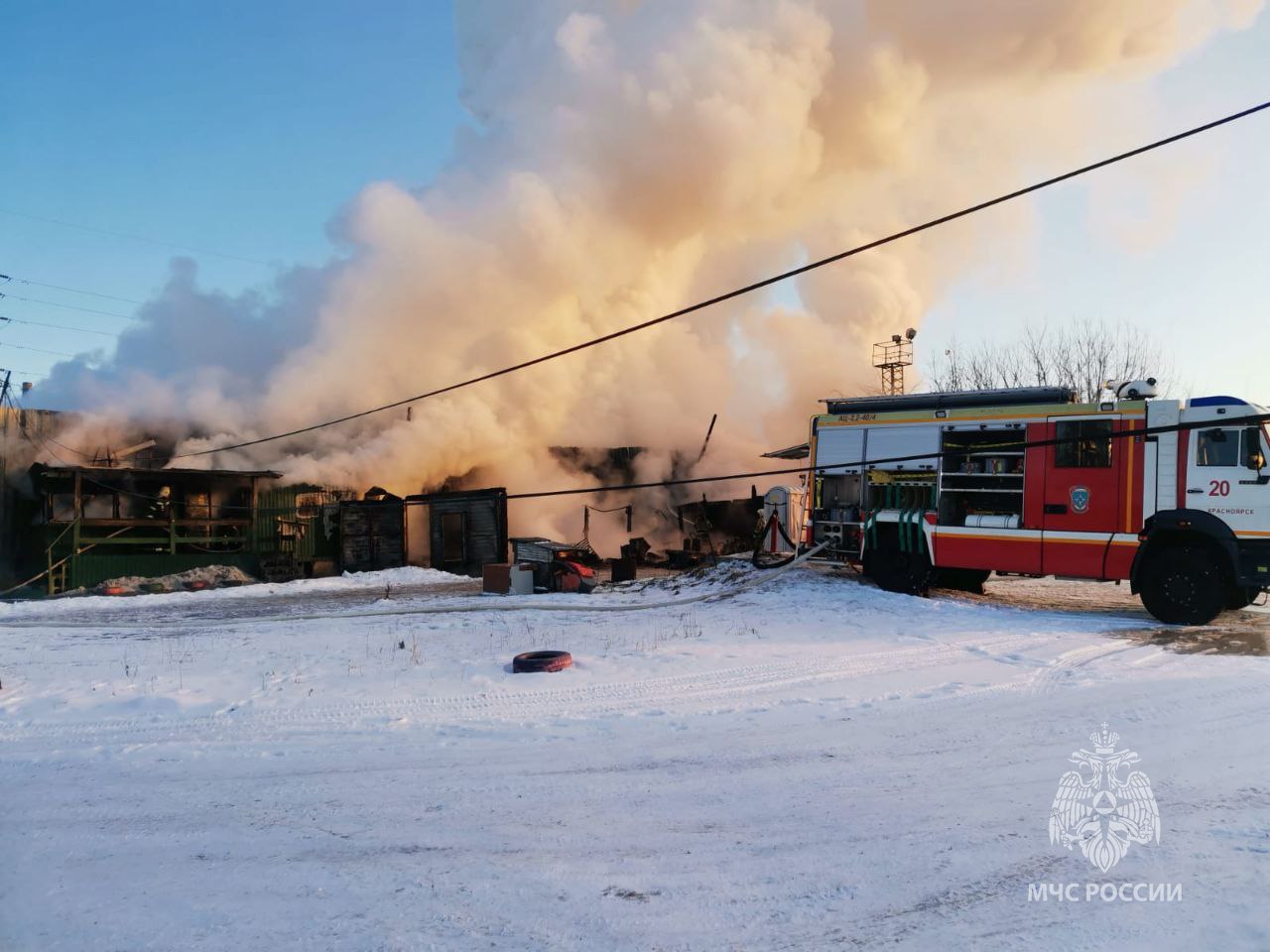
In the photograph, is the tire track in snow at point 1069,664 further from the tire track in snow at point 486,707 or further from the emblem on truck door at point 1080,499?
the emblem on truck door at point 1080,499

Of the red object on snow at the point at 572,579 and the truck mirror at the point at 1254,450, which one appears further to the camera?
the red object on snow at the point at 572,579

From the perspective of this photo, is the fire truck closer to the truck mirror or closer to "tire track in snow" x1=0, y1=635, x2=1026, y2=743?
the truck mirror

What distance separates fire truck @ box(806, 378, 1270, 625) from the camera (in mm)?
10664

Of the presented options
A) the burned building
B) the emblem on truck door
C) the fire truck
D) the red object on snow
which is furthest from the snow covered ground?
the burned building

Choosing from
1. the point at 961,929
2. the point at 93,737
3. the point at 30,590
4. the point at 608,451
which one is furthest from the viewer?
the point at 608,451

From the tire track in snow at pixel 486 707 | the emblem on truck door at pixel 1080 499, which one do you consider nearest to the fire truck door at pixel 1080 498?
the emblem on truck door at pixel 1080 499

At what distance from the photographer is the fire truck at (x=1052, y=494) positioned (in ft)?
35.0

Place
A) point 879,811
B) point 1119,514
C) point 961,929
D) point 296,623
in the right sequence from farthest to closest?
point 296,623
point 1119,514
point 879,811
point 961,929

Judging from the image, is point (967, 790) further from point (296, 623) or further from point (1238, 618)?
point (296, 623)

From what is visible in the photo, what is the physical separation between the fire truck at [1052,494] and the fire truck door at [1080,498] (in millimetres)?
19

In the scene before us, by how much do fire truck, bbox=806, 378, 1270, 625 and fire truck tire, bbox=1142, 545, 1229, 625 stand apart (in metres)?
0.02

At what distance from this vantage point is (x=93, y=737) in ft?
19.9

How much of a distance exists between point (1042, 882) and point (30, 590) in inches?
928

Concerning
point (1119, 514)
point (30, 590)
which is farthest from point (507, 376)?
point (1119, 514)
